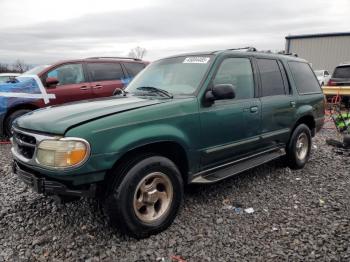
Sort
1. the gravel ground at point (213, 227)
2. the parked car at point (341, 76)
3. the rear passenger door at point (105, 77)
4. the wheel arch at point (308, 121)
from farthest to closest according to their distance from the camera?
the parked car at point (341, 76)
the rear passenger door at point (105, 77)
the wheel arch at point (308, 121)
the gravel ground at point (213, 227)

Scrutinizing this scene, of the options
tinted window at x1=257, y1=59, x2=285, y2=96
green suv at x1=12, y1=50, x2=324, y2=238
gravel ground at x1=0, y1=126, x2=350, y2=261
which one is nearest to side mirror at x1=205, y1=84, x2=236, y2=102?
green suv at x1=12, y1=50, x2=324, y2=238

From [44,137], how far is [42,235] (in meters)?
1.09

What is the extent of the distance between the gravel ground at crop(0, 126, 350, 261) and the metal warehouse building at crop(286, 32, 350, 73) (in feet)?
79.1

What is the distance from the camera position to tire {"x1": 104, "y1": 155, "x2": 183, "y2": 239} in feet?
9.76

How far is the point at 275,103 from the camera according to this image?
15.3 feet

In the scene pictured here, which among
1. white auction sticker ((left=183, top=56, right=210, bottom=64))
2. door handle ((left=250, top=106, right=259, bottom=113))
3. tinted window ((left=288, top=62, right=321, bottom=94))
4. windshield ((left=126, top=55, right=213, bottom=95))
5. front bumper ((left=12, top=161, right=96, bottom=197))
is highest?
white auction sticker ((left=183, top=56, right=210, bottom=64))

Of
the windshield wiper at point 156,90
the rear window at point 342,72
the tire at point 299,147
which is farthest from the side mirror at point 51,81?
the rear window at point 342,72

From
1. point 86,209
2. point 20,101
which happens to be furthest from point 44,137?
point 20,101

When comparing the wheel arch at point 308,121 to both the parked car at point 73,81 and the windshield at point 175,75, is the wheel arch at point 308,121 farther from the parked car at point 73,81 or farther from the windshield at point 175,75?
the parked car at point 73,81

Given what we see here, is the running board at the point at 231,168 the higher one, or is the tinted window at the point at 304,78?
the tinted window at the point at 304,78

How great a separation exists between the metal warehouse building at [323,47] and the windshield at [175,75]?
82.4 feet

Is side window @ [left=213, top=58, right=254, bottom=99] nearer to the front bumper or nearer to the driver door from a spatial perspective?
the driver door

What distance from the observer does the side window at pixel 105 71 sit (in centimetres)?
785

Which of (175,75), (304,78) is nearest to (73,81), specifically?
(175,75)
